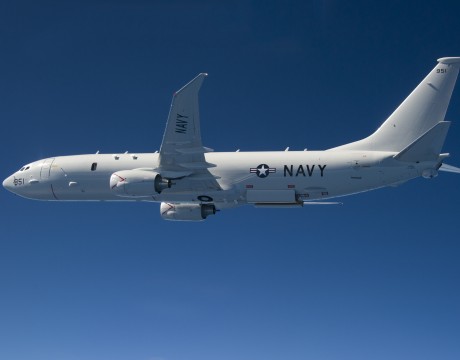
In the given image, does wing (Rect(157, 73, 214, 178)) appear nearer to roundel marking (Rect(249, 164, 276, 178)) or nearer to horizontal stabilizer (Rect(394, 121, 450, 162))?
roundel marking (Rect(249, 164, 276, 178))

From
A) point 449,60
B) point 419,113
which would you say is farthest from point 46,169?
point 449,60

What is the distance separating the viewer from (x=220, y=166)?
41.9m

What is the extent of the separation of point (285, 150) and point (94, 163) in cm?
1337

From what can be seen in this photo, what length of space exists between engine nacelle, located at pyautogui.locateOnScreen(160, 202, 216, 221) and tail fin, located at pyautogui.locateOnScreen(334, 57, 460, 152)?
10.9 meters

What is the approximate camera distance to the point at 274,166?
40.6 metres

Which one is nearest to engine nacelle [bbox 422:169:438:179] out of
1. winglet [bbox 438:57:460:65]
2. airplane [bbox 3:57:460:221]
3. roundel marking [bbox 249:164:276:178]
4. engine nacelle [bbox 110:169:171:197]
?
airplane [bbox 3:57:460:221]

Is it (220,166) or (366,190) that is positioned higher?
(220,166)

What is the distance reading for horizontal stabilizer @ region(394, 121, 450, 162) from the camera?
34.9 meters

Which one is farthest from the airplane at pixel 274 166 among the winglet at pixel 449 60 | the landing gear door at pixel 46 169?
the landing gear door at pixel 46 169

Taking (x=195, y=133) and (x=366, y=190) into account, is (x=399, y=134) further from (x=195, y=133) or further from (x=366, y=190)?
(x=195, y=133)

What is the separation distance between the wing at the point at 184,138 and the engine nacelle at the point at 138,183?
2.13 ft

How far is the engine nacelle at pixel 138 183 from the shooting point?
1575 inches

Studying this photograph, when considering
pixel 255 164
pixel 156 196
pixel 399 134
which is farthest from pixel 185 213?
pixel 399 134

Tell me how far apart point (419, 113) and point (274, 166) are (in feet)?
30.8
